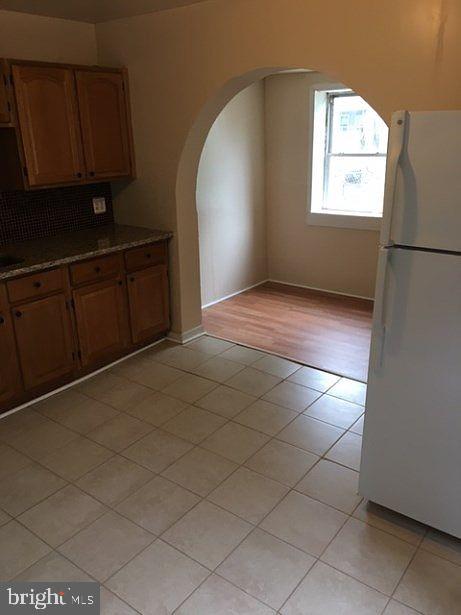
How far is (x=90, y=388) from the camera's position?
3.33m

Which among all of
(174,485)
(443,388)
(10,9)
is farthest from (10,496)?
(10,9)

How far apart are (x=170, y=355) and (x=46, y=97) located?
195cm

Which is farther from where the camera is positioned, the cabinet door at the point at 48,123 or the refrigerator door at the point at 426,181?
the cabinet door at the point at 48,123

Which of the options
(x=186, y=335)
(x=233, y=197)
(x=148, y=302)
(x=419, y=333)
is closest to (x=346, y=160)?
(x=233, y=197)

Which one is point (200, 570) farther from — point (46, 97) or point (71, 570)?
point (46, 97)

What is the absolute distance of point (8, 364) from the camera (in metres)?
2.95

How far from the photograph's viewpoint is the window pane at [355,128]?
4.69 m

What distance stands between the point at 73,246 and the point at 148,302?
0.71m

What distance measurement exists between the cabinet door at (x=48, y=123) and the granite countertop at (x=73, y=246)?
43 cm

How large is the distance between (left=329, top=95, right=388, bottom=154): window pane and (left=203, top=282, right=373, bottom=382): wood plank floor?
4.92ft

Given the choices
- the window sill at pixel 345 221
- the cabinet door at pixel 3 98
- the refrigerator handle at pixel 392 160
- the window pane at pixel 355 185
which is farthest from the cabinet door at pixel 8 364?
the window pane at pixel 355 185
